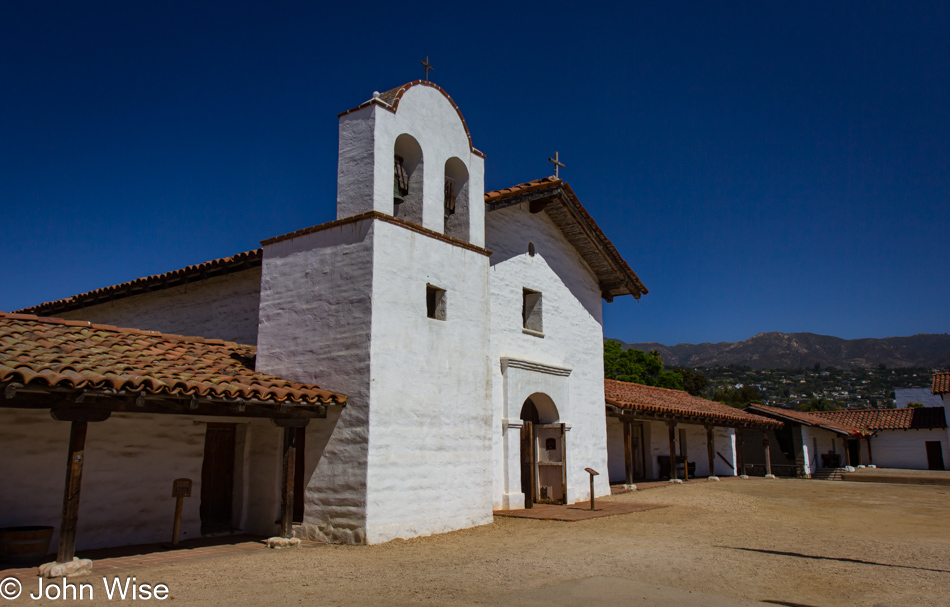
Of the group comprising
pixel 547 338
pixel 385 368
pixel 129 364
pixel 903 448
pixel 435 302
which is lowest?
pixel 903 448

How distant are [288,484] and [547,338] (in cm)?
741

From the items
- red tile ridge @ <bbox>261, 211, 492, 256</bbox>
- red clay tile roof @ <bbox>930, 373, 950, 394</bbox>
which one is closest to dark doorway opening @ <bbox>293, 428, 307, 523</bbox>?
red tile ridge @ <bbox>261, 211, 492, 256</bbox>

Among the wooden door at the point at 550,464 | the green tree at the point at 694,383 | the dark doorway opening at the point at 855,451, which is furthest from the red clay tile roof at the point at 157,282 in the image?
the green tree at the point at 694,383

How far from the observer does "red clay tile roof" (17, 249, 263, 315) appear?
13336 millimetres

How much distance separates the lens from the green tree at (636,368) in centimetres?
4875

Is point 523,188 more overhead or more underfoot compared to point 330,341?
more overhead

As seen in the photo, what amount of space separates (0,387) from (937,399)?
57.9 metres

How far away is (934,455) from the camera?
35.8 metres

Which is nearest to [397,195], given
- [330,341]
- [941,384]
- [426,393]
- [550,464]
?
[330,341]

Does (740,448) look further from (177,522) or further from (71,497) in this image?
(71,497)

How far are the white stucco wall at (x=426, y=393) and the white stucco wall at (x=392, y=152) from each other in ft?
2.20

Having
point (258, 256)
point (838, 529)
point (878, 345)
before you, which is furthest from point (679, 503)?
point (878, 345)

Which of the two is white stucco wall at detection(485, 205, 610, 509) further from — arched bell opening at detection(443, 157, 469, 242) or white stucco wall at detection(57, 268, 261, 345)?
white stucco wall at detection(57, 268, 261, 345)

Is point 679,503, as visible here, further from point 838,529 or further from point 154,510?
point 154,510
